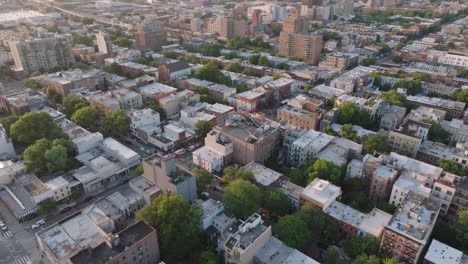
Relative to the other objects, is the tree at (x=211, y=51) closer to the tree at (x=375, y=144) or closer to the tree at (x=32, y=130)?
the tree at (x=32, y=130)

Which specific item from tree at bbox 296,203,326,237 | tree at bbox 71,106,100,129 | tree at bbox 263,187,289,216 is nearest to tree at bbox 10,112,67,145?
tree at bbox 71,106,100,129

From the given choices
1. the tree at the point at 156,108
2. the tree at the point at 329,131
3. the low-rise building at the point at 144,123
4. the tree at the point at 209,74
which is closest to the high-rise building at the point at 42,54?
the tree at the point at 209,74

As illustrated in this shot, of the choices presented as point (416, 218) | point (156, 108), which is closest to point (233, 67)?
Answer: point (156, 108)

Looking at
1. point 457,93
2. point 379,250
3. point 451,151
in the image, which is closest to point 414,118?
point 451,151

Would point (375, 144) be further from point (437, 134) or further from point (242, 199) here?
point (242, 199)

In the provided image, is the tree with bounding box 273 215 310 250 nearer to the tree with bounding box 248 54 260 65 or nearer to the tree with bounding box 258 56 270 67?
the tree with bounding box 258 56 270 67

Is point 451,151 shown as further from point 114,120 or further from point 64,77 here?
point 64,77
